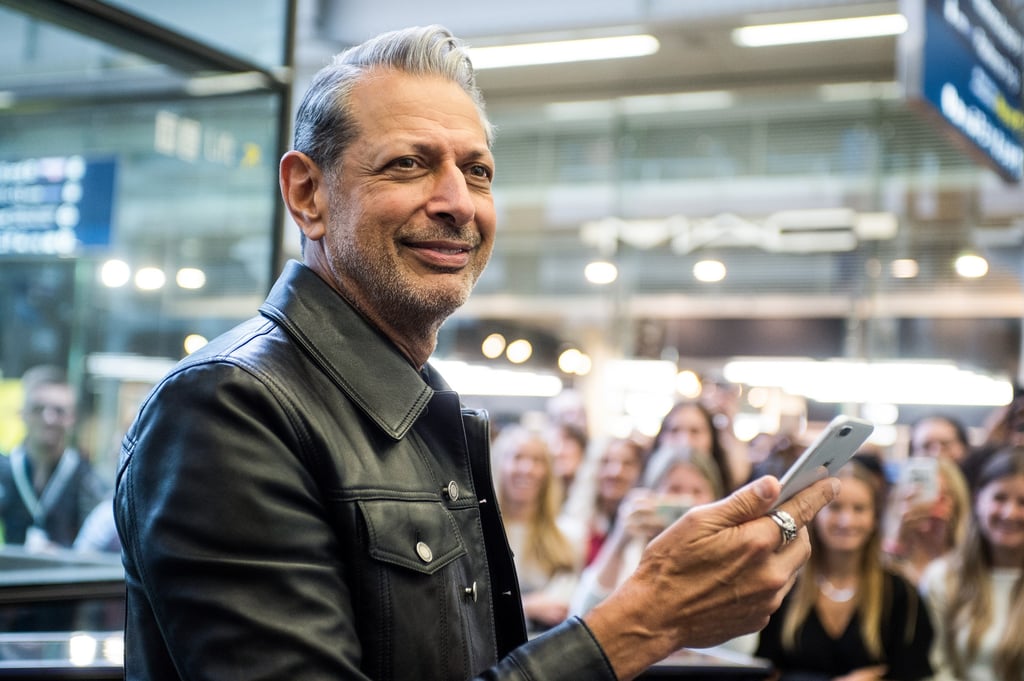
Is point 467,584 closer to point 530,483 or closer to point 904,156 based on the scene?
point 530,483

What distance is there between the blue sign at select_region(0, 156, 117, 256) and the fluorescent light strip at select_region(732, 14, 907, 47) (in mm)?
5028

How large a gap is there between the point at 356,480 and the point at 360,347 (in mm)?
204

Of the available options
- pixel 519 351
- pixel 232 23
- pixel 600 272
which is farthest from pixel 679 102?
pixel 232 23

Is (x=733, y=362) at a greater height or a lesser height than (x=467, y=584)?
greater

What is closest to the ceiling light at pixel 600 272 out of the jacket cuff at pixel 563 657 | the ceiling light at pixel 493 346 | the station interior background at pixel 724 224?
the station interior background at pixel 724 224

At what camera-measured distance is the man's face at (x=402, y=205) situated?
1.55m

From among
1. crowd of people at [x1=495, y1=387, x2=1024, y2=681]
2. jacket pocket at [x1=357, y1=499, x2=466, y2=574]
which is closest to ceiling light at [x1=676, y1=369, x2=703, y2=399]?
crowd of people at [x1=495, y1=387, x2=1024, y2=681]

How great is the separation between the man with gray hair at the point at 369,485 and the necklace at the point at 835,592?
2.99m

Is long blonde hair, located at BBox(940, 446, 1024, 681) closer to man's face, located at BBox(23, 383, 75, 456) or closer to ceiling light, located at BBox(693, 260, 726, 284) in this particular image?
man's face, located at BBox(23, 383, 75, 456)

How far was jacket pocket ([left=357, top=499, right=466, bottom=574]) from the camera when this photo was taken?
4.42 feet

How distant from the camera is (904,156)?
9.01 metres

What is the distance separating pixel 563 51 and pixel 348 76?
7.16m

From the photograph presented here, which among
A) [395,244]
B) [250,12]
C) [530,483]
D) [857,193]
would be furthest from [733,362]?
[395,244]

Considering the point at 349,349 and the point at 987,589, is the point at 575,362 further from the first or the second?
the point at 349,349
